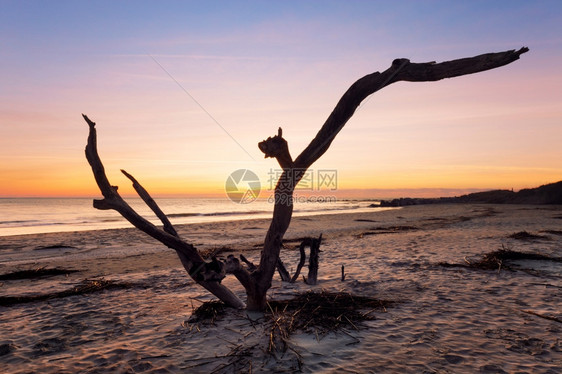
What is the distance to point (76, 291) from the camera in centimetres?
753

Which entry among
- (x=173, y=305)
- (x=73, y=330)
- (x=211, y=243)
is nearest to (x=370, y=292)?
(x=173, y=305)

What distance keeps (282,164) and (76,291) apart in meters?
5.90

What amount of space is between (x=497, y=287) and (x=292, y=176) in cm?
506

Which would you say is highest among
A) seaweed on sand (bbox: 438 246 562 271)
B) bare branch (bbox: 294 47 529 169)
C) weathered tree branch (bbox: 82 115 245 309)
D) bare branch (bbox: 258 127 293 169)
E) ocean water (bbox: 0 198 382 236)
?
bare branch (bbox: 294 47 529 169)

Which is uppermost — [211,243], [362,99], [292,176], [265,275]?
[362,99]

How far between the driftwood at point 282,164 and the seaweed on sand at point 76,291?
13.2 feet

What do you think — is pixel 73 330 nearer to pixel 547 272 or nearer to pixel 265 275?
pixel 265 275

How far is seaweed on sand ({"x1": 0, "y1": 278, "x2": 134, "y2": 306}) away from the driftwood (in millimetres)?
4012

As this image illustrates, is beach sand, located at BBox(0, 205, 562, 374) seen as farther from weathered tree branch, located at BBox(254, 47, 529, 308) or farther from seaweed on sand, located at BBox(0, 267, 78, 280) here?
weathered tree branch, located at BBox(254, 47, 529, 308)

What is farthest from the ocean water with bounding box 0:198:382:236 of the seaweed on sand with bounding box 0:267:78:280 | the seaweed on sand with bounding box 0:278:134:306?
the seaweed on sand with bounding box 0:278:134:306

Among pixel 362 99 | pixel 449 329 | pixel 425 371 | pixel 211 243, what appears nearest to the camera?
pixel 425 371

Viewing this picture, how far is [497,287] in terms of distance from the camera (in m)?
6.77

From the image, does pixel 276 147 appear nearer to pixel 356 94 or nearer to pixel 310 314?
pixel 356 94

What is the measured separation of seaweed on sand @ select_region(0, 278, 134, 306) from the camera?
6.99 m
